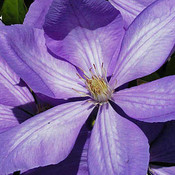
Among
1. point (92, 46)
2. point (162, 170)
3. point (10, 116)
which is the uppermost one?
point (92, 46)

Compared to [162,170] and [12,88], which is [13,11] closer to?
[12,88]

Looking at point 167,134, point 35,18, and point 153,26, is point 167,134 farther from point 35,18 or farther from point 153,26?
point 35,18

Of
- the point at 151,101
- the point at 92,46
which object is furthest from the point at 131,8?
the point at 151,101

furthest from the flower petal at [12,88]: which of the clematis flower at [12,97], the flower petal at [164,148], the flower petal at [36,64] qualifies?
the flower petal at [164,148]

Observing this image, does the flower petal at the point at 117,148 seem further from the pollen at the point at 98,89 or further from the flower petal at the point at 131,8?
the flower petal at the point at 131,8

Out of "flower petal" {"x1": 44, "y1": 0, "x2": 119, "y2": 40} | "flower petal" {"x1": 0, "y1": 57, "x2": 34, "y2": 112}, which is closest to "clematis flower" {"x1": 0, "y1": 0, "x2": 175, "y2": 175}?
"flower petal" {"x1": 44, "y1": 0, "x2": 119, "y2": 40}

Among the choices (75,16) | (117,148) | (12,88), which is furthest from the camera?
(12,88)

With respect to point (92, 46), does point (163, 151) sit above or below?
below
